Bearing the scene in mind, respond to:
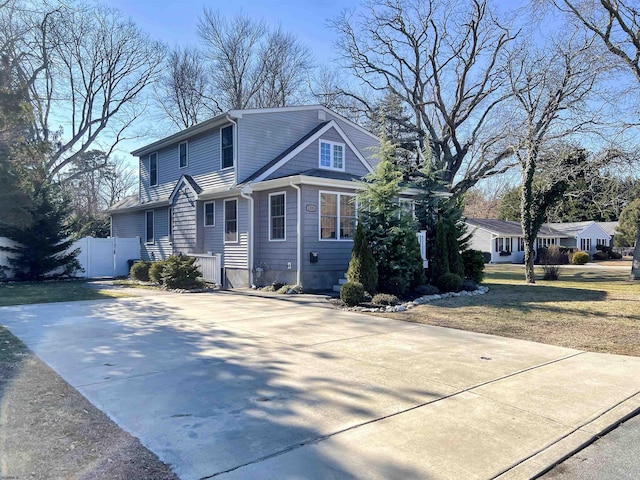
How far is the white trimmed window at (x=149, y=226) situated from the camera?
2113 centimetres

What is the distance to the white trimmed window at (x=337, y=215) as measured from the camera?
14289mm

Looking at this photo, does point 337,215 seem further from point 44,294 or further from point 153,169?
point 153,169

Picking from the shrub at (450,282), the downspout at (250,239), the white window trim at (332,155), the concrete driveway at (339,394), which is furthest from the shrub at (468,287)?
the downspout at (250,239)

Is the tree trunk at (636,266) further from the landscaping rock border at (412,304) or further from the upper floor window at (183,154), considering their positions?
the upper floor window at (183,154)

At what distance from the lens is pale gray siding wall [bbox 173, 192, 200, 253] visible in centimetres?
1759

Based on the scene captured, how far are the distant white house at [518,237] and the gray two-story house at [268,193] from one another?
23.7 metres

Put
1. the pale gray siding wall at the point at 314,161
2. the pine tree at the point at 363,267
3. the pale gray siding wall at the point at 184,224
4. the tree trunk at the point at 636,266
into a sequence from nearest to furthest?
1. the pine tree at the point at 363,267
2. the pale gray siding wall at the point at 314,161
3. the pale gray siding wall at the point at 184,224
4. the tree trunk at the point at 636,266

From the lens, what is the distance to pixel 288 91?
34.4 m

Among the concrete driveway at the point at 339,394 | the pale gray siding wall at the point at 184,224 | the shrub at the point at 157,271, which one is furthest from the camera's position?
the pale gray siding wall at the point at 184,224

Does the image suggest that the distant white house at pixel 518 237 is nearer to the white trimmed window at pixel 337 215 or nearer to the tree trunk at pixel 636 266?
the tree trunk at pixel 636 266

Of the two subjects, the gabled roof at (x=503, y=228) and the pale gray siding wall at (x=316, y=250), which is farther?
the gabled roof at (x=503, y=228)

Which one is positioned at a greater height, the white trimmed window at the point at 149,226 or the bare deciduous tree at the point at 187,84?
the bare deciduous tree at the point at 187,84

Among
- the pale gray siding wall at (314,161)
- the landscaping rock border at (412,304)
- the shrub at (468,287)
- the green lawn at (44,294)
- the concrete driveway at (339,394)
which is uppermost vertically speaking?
the pale gray siding wall at (314,161)

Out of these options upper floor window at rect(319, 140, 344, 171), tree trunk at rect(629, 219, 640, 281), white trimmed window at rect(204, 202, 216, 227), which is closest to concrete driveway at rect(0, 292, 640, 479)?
white trimmed window at rect(204, 202, 216, 227)
